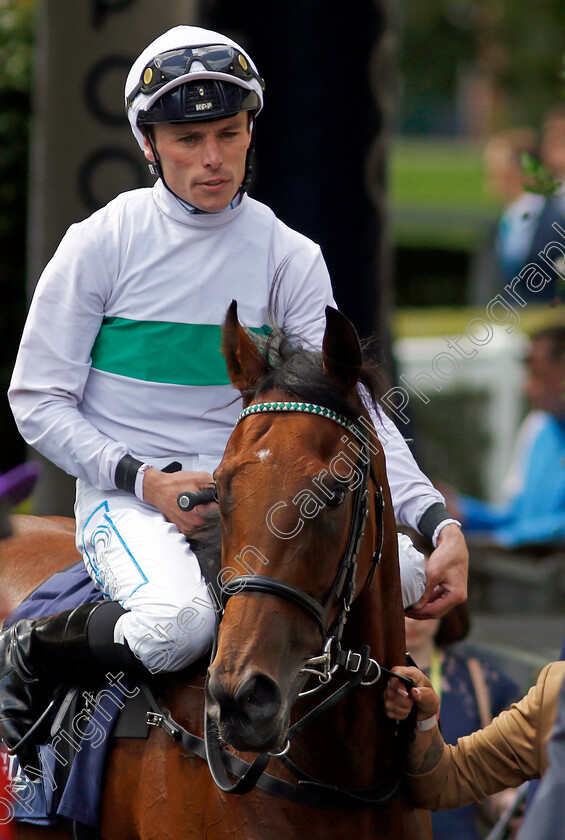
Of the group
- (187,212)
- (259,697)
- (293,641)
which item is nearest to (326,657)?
(293,641)

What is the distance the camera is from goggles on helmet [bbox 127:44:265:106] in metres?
3.17

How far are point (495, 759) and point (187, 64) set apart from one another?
200cm

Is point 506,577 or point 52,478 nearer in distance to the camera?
point 52,478

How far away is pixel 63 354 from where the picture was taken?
328 centimetres

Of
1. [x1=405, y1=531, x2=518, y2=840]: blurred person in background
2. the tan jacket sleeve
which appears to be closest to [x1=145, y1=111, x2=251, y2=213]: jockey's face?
the tan jacket sleeve

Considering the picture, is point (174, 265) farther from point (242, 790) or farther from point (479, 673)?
point (479, 673)

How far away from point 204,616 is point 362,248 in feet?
14.4

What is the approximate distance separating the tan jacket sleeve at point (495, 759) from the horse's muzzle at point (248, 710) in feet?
2.42

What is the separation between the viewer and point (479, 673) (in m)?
4.62

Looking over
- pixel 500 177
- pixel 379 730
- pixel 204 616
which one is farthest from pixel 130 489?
pixel 500 177

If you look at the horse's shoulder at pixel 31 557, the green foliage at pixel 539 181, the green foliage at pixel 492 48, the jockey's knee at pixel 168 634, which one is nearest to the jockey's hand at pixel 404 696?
the jockey's knee at pixel 168 634

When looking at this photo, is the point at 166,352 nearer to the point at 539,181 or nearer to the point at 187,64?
the point at 187,64

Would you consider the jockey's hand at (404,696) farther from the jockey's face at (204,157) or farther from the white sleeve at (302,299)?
the jockey's face at (204,157)

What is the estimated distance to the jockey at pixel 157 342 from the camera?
125 inches
